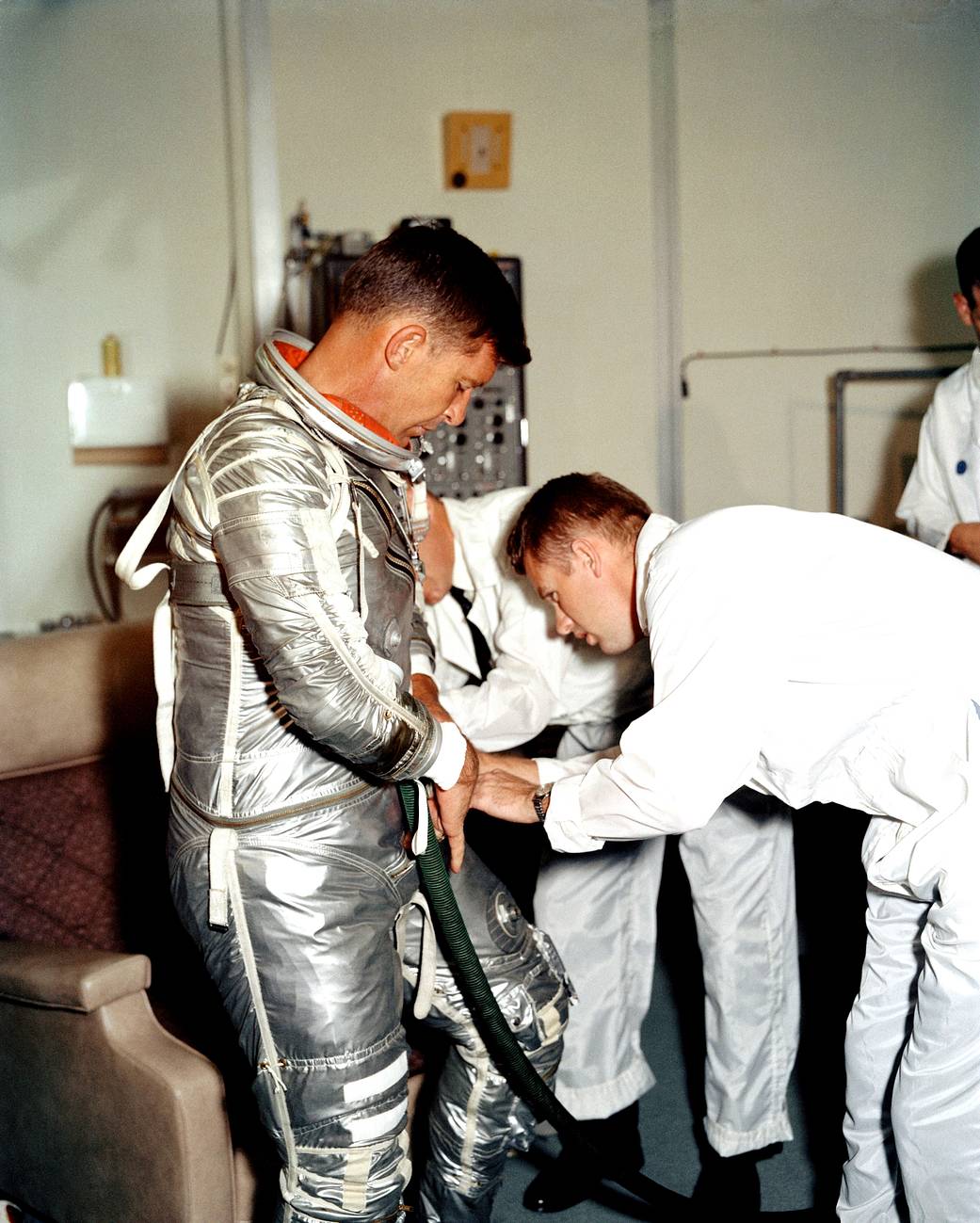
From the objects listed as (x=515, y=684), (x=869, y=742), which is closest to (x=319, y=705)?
(x=869, y=742)

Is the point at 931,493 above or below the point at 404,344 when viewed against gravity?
below

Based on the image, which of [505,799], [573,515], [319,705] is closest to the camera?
[319,705]

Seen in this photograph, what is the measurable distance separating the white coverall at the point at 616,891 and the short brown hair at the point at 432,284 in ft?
2.50

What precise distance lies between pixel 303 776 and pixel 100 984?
0.47 metres

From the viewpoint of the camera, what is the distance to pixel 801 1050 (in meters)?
2.54

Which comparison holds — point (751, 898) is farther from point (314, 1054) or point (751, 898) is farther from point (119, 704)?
point (119, 704)

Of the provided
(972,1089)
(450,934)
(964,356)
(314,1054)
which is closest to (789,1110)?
(972,1089)

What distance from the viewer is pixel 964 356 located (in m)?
4.21

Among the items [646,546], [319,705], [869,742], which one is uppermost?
[646,546]

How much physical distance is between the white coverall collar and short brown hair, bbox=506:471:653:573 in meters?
0.04

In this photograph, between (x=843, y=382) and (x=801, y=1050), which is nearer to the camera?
(x=801, y=1050)

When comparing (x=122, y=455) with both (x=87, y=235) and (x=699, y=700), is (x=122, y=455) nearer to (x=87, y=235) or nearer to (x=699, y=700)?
(x=87, y=235)

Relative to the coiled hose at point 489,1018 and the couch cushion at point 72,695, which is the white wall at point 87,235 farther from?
the coiled hose at point 489,1018

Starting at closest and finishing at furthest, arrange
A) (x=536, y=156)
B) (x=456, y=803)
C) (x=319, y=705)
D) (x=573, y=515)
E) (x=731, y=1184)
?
(x=319, y=705) → (x=456, y=803) → (x=573, y=515) → (x=731, y=1184) → (x=536, y=156)
